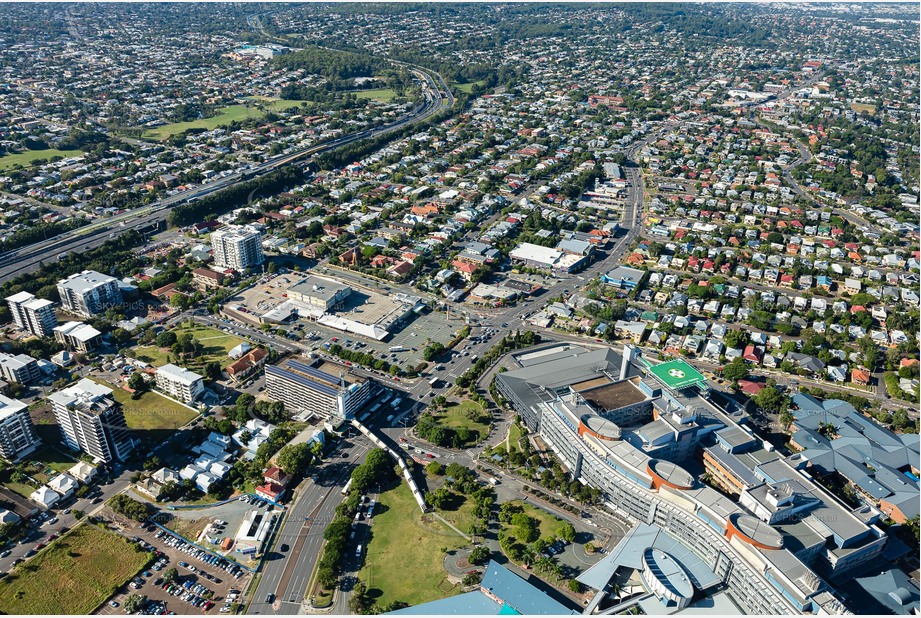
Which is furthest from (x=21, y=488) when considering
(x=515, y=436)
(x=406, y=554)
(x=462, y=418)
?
(x=515, y=436)

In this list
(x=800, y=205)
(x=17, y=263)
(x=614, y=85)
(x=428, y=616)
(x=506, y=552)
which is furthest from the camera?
(x=614, y=85)

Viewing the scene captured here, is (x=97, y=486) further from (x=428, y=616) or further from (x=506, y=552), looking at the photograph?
(x=506, y=552)

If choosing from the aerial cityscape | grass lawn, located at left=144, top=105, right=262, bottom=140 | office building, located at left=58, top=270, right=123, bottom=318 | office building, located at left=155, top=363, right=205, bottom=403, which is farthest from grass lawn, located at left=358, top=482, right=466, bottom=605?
grass lawn, located at left=144, top=105, right=262, bottom=140

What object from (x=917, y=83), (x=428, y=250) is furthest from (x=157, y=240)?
(x=917, y=83)

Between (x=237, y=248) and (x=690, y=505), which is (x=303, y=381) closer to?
(x=237, y=248)

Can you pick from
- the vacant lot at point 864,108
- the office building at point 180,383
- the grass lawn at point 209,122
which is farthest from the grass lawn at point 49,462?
the vacant lot at point 864,108

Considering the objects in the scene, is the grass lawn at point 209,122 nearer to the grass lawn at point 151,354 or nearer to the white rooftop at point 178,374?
the grass lawn at point 151,354

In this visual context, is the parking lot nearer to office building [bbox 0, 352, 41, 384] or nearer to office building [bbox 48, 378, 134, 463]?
office building [bbox 48, 378, 134, 463]
